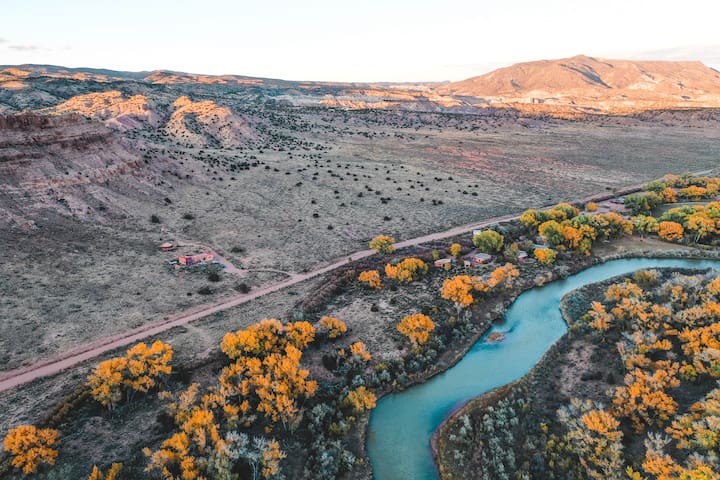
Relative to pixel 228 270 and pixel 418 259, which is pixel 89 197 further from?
pixel 418 259

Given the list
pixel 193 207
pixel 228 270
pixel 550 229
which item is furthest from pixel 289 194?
pixel 550 229

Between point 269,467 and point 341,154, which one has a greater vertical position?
point 341,154

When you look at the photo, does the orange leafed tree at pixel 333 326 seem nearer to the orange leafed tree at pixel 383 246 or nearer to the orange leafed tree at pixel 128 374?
the orange leafed tree at pixel 128 374

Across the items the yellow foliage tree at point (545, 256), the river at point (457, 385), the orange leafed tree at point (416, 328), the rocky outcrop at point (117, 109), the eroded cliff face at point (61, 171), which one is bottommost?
the river at point (457, 385)

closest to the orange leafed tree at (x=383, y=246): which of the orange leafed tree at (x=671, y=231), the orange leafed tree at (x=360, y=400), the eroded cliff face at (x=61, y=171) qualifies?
the orange leafed tree at (x=360, y=400)

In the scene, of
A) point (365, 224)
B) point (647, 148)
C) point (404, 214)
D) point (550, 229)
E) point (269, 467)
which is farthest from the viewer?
point (647, 148)

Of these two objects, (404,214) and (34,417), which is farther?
(404,214)

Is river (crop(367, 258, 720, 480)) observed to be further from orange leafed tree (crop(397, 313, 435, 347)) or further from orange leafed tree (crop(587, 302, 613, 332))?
orange leafed tree (crop(397, 313, 435, 347))

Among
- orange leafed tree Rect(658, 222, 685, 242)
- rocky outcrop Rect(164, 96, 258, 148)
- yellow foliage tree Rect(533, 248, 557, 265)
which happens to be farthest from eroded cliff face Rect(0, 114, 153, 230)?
orange leafed tree Rect(658, 222, 685, 242)
